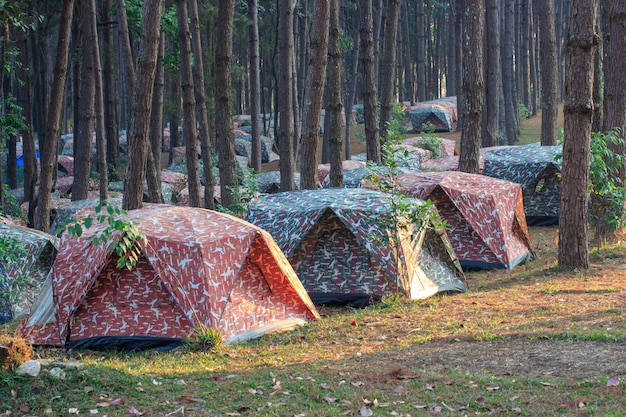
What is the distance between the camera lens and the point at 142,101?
1036 cm

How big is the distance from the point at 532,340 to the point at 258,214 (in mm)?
4988

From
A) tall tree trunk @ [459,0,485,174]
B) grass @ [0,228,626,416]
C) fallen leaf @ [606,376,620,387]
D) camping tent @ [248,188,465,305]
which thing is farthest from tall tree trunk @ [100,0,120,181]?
fallen leaf @ [606,376,620,387]

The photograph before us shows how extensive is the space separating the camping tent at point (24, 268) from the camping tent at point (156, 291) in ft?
5.22

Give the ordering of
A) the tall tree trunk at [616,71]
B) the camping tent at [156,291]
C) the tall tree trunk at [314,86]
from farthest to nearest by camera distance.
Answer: the tall tree trunk at [616,71] < the tall tree trunk at [314,86] < the camping tent at [156,291]

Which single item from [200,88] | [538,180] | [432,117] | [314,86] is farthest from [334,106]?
[432,117]

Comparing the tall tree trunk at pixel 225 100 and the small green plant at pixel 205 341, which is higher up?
the tall tree trunk at pixel 225 100

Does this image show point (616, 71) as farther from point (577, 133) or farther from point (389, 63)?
point (389, 63)

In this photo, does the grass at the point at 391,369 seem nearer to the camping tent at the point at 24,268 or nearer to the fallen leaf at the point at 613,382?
the fallen leaf at the point at 613,382

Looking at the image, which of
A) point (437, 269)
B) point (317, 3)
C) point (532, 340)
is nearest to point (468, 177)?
point (437, 269)

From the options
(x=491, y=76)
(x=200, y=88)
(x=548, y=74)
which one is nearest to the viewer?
(x=200, y=88)

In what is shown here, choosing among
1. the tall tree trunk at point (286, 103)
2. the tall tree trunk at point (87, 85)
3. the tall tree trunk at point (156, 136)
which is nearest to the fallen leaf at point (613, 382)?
the tall tree trunk at point (156, 136)

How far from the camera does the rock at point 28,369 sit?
5.90m

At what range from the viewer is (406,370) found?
21.7 ft

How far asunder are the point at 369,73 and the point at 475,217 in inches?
177
